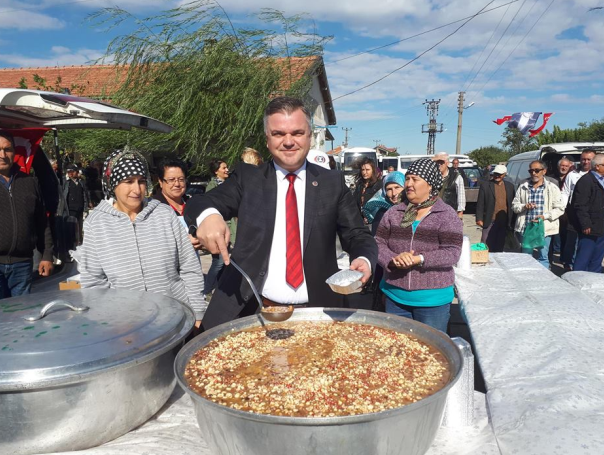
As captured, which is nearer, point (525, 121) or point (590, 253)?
point (590, 253)

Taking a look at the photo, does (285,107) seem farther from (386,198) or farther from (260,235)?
(386,198)

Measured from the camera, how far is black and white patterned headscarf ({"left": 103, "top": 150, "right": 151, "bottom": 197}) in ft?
8.02

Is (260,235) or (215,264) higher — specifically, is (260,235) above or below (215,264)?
above

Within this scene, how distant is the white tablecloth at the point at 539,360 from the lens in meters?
1.54

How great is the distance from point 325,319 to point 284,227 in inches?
18.5

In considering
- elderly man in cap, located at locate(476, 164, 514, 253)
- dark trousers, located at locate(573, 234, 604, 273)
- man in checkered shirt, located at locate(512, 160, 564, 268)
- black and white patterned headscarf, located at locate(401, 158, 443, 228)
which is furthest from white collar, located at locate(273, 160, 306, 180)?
elderly man in cap, located at locate(476, 164, 514, 253)

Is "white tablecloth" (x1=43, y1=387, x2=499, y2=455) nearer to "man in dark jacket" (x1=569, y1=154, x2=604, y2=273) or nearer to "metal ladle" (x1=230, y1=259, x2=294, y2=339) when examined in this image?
"metal ladle" (x1=230, y1=259, x2=294, y2=339)

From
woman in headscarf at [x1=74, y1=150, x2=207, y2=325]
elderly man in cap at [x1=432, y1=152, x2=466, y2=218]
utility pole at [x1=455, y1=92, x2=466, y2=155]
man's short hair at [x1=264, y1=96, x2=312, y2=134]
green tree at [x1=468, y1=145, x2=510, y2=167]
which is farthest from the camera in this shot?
green tree at [x1=468, y1=145, x2=510, y2=167]

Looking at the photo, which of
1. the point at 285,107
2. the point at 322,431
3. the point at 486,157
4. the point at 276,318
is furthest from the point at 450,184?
the point at 486,157

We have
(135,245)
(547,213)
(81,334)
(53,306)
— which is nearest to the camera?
(81,334)

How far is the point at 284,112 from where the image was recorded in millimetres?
1905

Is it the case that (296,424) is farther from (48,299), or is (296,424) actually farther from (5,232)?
(5,232)

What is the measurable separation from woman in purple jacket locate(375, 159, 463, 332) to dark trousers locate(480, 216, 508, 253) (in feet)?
15.5

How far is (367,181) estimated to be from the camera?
6742 millimetres
